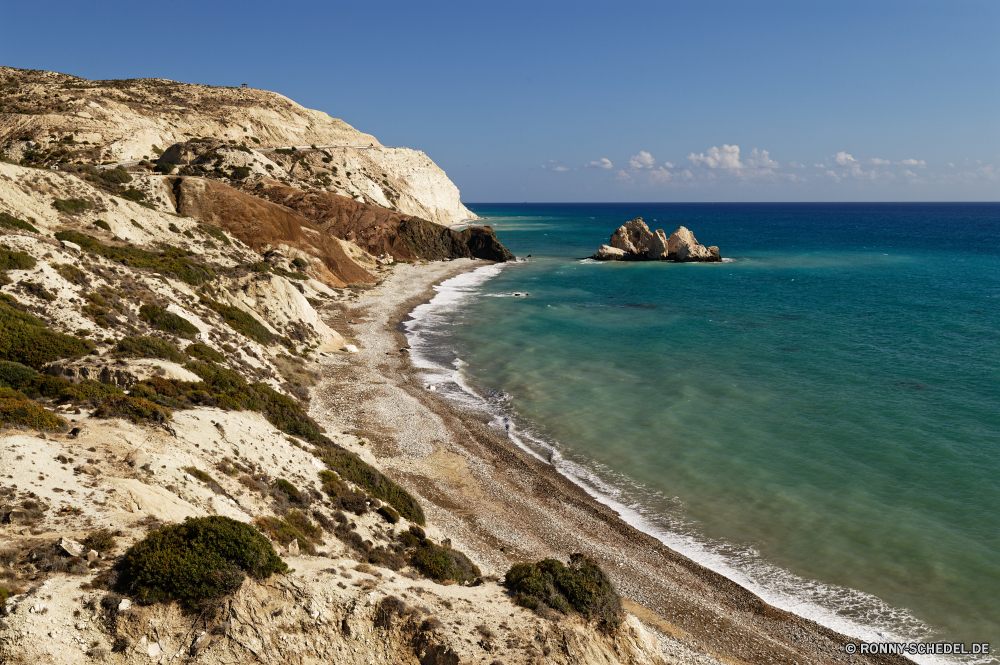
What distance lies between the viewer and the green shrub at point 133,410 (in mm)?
15117

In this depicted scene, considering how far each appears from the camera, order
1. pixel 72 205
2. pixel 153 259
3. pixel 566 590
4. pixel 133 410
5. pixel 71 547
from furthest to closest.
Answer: pixel 72 205
pixel 153 259
pixel 133 410
pixel 566 590
pixel 71 547

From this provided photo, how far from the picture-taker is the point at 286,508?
14.6 metres

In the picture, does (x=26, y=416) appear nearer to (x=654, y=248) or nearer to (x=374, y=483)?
(x=374, y=483)

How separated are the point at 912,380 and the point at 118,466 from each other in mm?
37810

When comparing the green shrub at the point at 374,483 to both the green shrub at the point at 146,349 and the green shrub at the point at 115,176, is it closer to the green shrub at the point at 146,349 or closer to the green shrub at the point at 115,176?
the green shrub at the point at 146,349

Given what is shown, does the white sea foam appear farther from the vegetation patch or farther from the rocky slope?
the rocky slope

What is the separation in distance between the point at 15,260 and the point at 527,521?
2161 centimetres

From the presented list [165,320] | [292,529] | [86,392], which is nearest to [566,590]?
[292,529]

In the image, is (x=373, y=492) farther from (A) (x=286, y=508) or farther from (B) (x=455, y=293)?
(B) (x=455, y=293)

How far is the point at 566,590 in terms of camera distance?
12359mm

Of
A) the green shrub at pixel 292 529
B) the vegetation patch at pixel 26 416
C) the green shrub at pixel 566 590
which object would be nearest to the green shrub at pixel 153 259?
the vegetation patch at pixel 26 416

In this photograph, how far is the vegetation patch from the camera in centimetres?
1322

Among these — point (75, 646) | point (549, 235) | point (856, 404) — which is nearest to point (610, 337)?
point (856, 404)

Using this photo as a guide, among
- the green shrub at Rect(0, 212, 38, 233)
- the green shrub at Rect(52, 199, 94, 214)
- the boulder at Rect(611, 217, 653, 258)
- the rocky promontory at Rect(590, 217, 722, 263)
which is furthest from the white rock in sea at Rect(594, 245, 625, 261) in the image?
the green shrub at Rect(0, 212, 38, 233)
